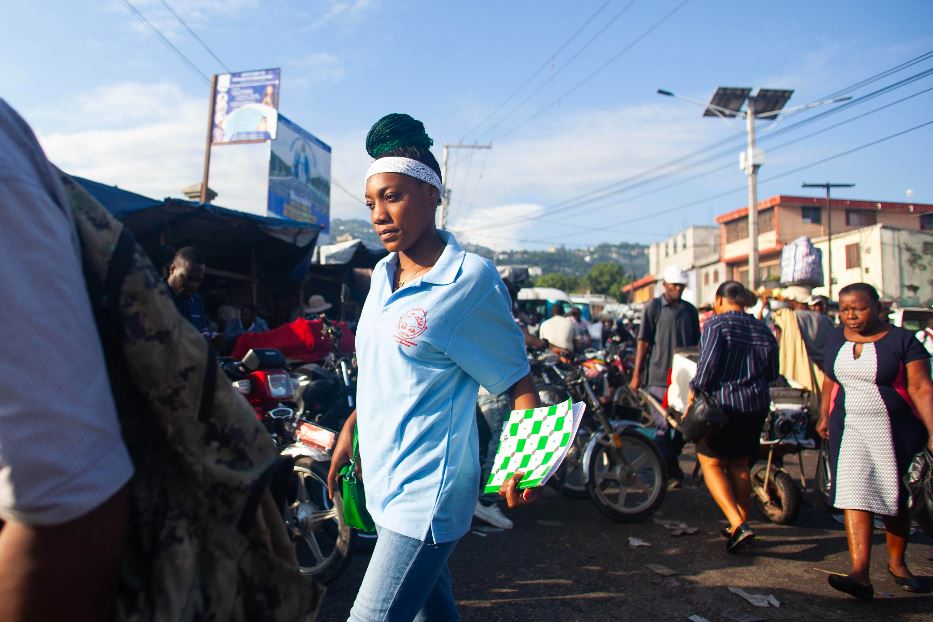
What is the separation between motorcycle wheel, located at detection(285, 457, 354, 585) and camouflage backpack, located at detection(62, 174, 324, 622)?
3148mm

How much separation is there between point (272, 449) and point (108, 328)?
11.8 inches

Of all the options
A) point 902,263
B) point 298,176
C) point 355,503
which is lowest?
point 355,503

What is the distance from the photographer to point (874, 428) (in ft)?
14.3

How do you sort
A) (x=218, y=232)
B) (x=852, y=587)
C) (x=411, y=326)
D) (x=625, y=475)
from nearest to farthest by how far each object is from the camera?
(x=411, y=326) → (x=852, y=587) → (x=625, y=475) → (x=218, y=232)

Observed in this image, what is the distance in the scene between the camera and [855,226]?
44.9 m

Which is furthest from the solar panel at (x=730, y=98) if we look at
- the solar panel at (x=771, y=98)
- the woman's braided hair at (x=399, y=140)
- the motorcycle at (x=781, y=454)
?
the woman's braided hair at (x=399, y=140)

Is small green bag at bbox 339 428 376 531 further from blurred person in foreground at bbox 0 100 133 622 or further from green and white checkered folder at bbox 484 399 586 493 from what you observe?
blurred person in foreground at bbox 0 100 133 622

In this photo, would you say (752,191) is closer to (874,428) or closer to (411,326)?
(874,428)

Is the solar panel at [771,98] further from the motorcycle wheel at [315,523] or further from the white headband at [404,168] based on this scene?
the white headband at [404,168]

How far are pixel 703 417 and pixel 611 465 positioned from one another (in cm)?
113

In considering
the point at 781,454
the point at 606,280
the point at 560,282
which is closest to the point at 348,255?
the point at 781,454

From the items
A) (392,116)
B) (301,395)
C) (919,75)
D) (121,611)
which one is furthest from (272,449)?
(919,75)

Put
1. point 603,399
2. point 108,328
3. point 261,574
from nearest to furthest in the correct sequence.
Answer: point 108,328 < point 261,574 < point 603,399

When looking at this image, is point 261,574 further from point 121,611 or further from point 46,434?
point 46,434
